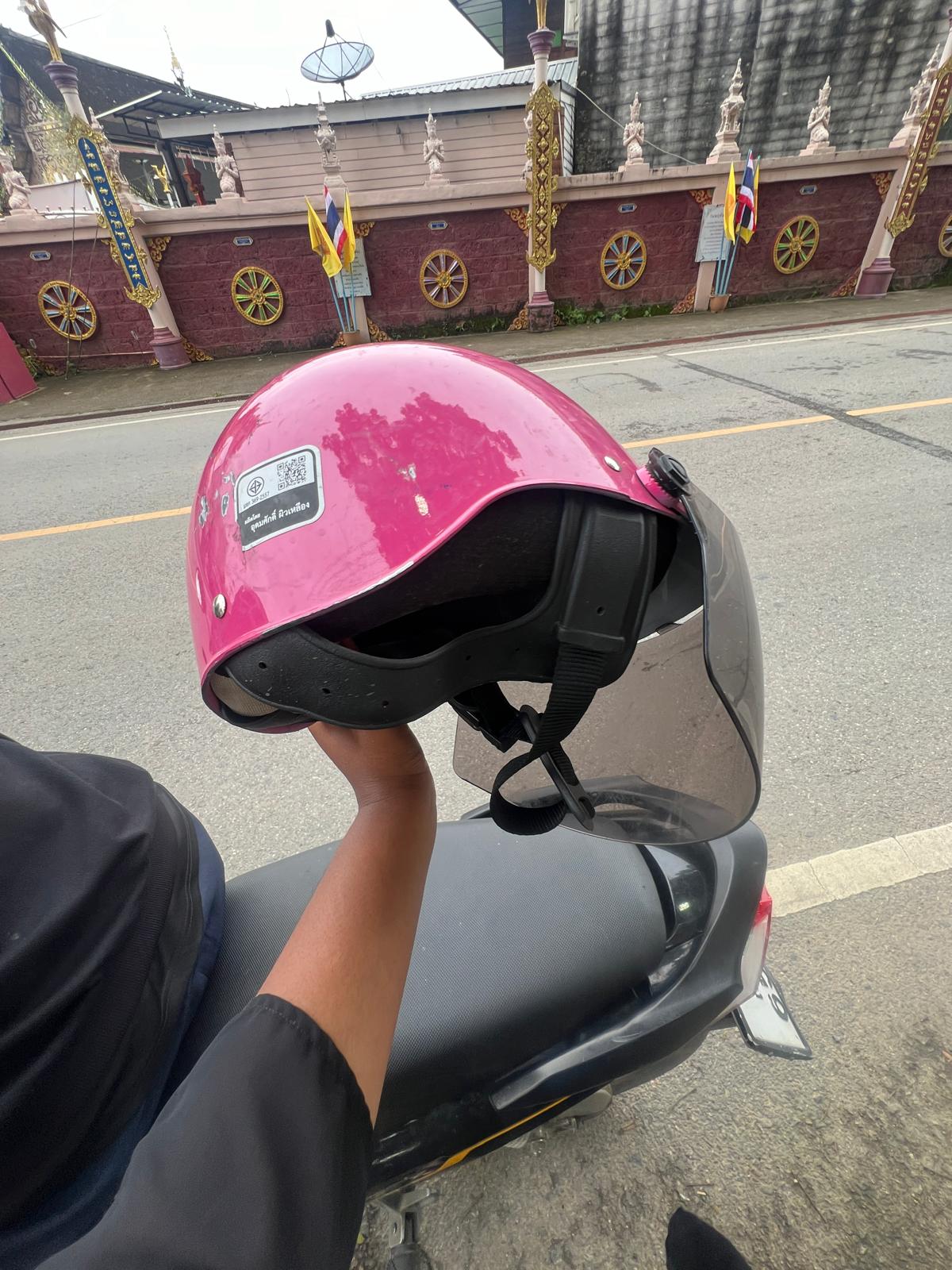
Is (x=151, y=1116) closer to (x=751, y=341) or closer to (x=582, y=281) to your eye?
(x=751, y=341)

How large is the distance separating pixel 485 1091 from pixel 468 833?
Answer: 464 millimetres

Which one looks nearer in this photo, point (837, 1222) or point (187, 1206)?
point (187, 1206)

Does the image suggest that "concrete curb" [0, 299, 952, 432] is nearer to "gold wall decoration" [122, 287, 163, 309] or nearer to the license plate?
"gold wall decoration" [122, 287, 163, 309]

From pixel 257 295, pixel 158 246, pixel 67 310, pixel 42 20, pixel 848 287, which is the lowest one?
pixel 848 287

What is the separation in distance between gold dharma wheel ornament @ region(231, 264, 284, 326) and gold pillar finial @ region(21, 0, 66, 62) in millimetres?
3379

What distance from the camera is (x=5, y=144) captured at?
53.7 feet

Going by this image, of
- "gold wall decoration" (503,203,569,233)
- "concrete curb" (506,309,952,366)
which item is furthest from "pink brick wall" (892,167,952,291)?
"gold wall decoration" (503,203,569,233)

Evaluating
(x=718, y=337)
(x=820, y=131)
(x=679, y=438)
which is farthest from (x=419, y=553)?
(x=820, y=131)

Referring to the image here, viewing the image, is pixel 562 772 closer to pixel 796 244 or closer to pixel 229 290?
pixel 229 290

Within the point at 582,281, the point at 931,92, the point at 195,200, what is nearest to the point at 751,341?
the point at 582,281

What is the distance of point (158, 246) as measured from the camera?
1065 centimetres

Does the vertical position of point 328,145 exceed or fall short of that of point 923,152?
it exceeds it

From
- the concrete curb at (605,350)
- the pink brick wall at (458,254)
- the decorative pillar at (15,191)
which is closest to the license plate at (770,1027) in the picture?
the concrete curb at (605,350)

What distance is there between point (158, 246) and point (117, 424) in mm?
4731
